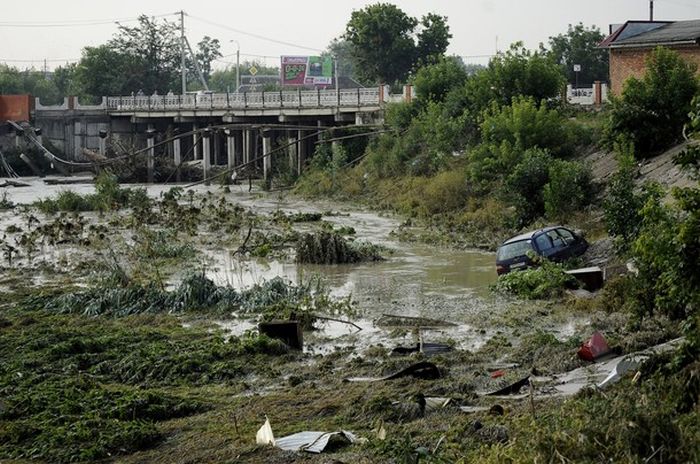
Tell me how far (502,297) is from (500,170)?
11894 mm

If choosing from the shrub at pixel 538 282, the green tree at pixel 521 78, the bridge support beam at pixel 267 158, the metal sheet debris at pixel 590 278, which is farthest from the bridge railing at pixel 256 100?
the metal sheet debris at pixel 590 278

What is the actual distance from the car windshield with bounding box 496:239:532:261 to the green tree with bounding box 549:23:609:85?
1527 inches

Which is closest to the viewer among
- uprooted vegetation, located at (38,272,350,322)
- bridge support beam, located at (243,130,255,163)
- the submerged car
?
uprooted vegetation, located at (38,272,350,322)

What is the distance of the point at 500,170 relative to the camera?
3347 cm

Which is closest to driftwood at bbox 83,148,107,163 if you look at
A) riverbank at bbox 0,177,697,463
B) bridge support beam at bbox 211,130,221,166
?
bridge support beam at bbox 211,130,221,166

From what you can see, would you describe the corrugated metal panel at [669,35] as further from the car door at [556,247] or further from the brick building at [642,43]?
the car door at [556,247]

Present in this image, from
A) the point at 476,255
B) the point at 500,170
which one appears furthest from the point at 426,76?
the point at 476,255

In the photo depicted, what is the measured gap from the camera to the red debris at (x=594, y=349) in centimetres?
1526

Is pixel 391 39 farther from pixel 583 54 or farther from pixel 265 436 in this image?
pixel 265 436

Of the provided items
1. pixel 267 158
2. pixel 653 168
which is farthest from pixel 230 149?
pixel 653 168

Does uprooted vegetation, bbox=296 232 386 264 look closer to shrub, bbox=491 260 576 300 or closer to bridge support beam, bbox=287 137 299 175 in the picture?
→ shrub, bbox=491 260 576 300

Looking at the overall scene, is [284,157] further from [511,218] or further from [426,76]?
[511,218]

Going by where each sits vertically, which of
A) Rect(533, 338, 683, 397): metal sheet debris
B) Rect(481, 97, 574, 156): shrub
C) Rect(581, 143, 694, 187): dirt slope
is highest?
Rect(481, 97, 574, 156): shrub

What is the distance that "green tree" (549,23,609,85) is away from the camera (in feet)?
201
